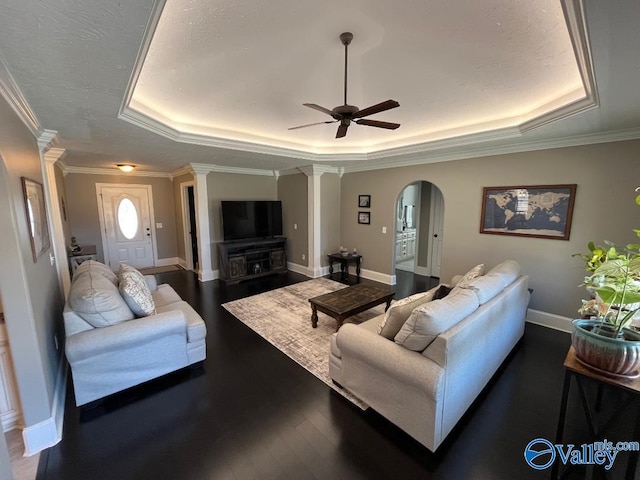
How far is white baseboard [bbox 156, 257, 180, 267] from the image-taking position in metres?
6.97

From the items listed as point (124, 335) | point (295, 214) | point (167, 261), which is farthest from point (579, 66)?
point (167, 261)

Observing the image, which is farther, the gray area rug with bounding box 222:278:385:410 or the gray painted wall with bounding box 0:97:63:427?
the gray area rug with bounding box 222:278:385:410

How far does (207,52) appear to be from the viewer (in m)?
2.02

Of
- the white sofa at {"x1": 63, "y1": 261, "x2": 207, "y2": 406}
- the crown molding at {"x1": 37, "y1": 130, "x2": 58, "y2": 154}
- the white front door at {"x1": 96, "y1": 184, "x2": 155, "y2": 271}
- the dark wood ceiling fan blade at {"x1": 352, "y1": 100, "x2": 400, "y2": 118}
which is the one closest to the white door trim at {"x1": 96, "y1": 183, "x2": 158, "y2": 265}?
the white front door at {"x1": 96, "y1": 184, "x2": 155, "y2": 271}

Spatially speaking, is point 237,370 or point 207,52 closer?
point 207,52

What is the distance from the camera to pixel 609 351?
1.36m

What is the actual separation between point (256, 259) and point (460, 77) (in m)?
4.77

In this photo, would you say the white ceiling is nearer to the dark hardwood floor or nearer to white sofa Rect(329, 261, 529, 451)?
white sofa Rect(329, 261, 529, 451)

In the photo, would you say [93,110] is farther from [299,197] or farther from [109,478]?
[299,197]

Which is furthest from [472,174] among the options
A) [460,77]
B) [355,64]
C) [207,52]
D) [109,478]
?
[109,478]

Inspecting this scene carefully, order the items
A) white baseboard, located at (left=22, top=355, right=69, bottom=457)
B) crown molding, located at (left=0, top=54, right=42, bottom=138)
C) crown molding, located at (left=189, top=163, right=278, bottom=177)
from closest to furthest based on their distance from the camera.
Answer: crown molding, located at (left=0, top=54, right=42, bottom=138), white baseboard, located at (left=22, top=355, right=69, bottom=457), crown molding, located at (left=189, top=163, right=278, bottom=177)

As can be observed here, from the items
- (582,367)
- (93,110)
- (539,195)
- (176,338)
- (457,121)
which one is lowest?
(176,338)

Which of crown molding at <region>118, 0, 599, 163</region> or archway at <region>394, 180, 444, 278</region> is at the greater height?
crown molding at <region>118, 0, 599, 163</region>

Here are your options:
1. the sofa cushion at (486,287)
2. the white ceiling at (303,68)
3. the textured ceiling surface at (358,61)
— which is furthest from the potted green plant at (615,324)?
the textured ceiling surface at (358,61)
